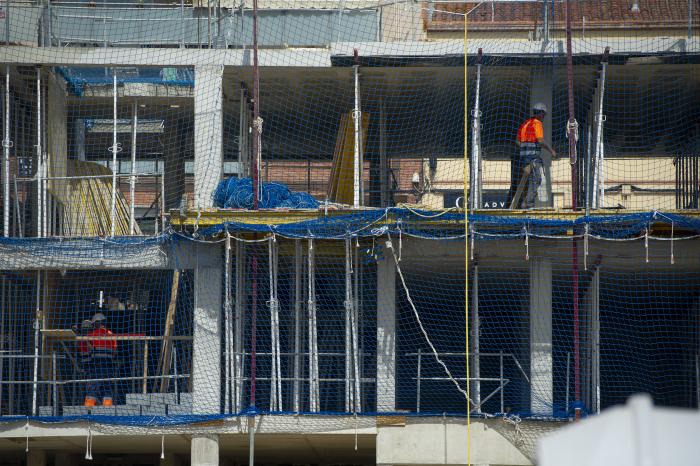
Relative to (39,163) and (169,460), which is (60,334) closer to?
(39,163)

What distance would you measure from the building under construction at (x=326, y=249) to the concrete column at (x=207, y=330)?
4 centimetres

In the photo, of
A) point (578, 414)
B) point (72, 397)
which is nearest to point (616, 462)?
point (578, 414)

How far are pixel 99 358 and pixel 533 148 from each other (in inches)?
336

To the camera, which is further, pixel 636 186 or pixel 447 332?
pixel 636 186

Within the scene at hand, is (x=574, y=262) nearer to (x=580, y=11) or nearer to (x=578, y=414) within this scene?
(x=578, y=414)

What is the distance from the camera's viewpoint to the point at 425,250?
20.1m

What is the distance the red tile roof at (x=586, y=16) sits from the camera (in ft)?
92.1

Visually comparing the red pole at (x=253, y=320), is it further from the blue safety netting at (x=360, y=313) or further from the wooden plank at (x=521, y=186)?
the wooden plank at (x=521, y=186)

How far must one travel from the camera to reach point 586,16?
94.9ft

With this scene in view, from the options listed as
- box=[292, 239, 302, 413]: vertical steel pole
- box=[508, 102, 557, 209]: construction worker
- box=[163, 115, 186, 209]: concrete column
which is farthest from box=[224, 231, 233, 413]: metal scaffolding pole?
box=[163, 115, 186, 209]: concrete column

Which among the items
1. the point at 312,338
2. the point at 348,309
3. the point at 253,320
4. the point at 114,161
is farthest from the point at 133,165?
the point at 348,309

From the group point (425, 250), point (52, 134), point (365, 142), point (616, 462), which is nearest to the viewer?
point (616, 462)

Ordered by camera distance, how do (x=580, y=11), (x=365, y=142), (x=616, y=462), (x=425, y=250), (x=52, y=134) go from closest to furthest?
1. (x=616, y=462)
2. (x=425, y=250)
3. (x=52, y=134)
4. (x=365, y=142)
5. (x=580, y=11)

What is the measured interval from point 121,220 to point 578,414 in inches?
378
